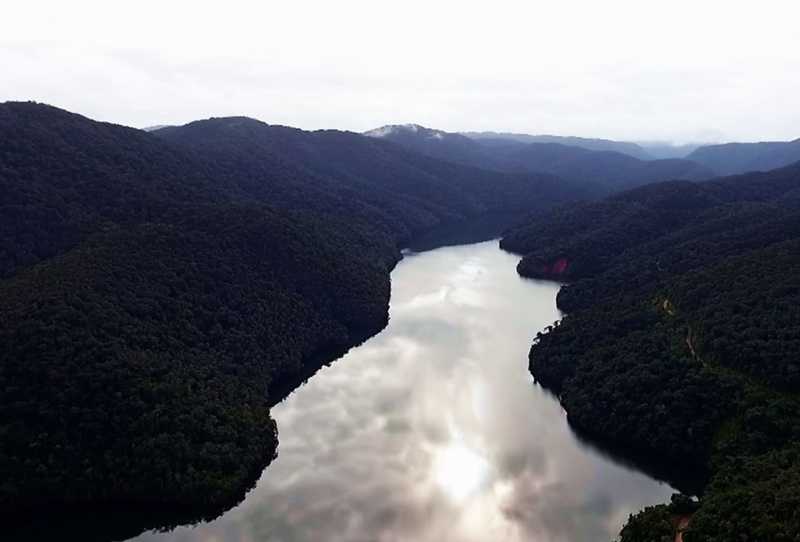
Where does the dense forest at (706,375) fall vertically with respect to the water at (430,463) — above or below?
above

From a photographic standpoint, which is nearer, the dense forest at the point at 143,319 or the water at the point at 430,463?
the water at the point at 430,463

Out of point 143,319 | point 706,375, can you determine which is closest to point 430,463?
point 706,375

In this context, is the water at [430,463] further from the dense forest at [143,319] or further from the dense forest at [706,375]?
the dense forest at [706,375]

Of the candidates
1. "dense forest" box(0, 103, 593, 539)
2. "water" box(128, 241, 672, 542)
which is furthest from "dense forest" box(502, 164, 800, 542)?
"dense forest" box(0, 103, 593, 539)

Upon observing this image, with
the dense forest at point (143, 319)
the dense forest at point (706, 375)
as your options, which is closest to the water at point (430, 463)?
the dense forest at point (143, 319)

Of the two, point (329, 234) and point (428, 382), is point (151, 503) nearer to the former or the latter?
point (428, 382)

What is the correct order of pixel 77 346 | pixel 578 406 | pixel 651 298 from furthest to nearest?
1. pixel 651 298
2. pixel 578 406
3. pixel 77 346

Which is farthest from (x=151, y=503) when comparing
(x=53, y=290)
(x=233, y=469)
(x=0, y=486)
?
(x=53, y=290)

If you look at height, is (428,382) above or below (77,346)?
below
